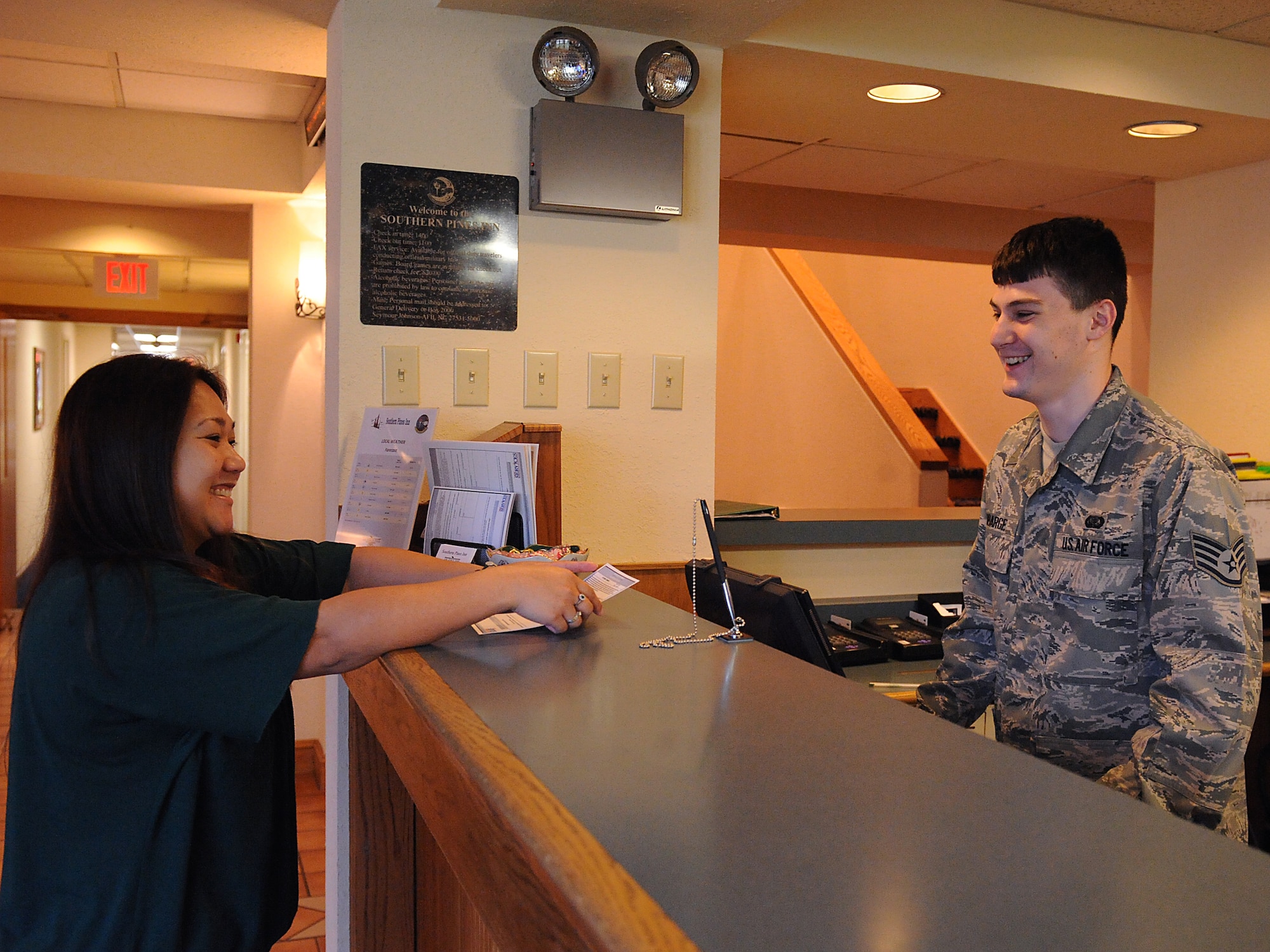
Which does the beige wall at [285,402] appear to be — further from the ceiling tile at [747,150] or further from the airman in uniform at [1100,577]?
the airman in uniform at [1100,577]

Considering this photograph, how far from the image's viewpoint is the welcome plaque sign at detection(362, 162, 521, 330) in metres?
2.33

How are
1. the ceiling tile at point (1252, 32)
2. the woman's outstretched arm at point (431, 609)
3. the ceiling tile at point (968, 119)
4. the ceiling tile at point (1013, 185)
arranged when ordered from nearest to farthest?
the woman's outstretched arm at point (431, 609) → the ceiling tile at point (968, 119) → the ceiling tile at point (1252, 32) → the ceiling tile at point (1013, 185)

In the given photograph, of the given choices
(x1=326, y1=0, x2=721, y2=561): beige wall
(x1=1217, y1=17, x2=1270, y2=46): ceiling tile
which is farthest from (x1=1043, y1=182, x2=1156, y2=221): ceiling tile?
(x1=326, y1=0, x2=721, y2=561): beige wall

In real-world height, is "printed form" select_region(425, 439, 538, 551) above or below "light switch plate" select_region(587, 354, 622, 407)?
below

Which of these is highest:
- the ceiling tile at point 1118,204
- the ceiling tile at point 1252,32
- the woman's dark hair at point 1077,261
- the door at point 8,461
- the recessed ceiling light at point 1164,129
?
the ceiling tile at point 1252,32

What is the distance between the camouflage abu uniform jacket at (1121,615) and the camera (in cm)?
142

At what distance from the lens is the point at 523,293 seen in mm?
2463

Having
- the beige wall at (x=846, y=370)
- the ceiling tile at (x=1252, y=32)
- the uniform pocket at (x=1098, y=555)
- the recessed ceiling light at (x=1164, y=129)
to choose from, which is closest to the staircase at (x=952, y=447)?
the beige wall at (x=846, y=370)

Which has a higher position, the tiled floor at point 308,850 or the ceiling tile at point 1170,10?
the ceiling tile at point 1170,10

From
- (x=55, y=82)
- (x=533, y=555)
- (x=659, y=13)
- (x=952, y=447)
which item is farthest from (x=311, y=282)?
(x=952, y=447)

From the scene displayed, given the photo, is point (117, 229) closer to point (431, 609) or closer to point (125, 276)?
point (125, 276)

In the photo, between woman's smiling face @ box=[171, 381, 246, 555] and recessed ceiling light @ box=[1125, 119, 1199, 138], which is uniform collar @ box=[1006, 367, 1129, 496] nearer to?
woman's smiling face @ box=[171, 381, 246, 555]

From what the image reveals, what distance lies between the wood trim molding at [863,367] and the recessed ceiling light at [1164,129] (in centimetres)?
285

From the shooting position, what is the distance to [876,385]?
6.32 meters
